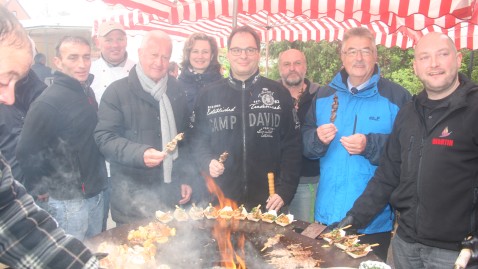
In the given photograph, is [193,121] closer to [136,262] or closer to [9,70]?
[136,262]

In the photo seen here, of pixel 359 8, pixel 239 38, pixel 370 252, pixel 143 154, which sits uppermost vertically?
pixel 359 8

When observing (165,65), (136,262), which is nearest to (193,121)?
(165,65)

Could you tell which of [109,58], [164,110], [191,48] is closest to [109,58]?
[109,58]

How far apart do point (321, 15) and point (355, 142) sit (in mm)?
2930

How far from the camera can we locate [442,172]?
3014 mm

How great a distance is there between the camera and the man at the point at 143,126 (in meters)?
3.96

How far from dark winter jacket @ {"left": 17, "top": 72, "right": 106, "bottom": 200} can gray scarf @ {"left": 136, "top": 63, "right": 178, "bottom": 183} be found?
0.68 m

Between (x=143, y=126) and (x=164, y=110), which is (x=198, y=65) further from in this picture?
(x=143, y=126)

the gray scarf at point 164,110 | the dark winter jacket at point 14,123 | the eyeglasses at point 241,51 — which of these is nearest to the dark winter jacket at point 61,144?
the dark winter jacket at point 14,123

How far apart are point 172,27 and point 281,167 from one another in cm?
638

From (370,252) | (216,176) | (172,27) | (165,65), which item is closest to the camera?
(370,252)

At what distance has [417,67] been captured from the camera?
3.36m

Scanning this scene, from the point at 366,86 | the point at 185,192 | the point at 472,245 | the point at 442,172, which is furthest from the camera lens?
the point at 185,192

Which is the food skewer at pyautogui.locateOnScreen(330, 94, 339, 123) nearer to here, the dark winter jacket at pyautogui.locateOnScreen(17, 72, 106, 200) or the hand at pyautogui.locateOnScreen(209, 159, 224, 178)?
the hand at pyautogui.locateOnScreen(209, 159, 224, 178)
